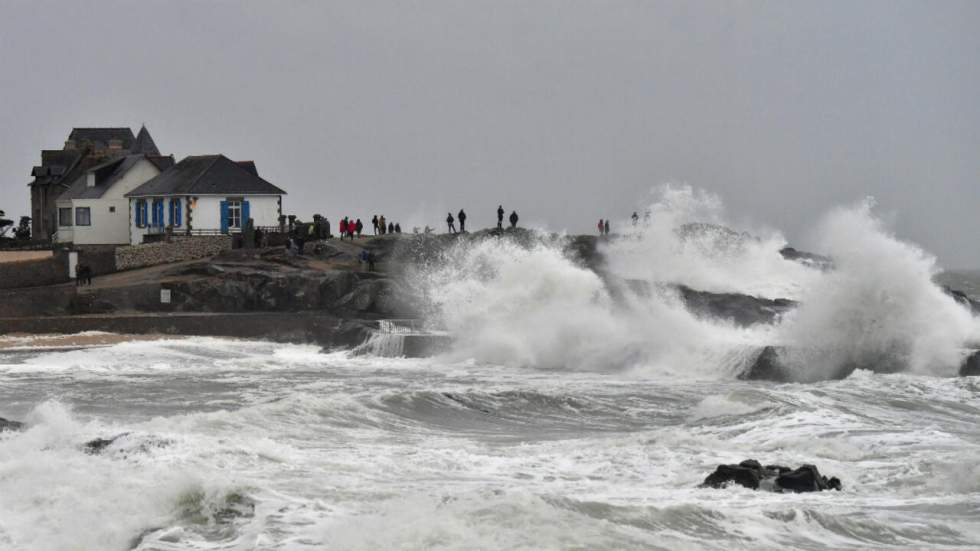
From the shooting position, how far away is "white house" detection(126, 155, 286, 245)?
130 ft

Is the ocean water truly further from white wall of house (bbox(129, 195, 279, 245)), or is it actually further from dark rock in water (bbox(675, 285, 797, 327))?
white wall of house (bbox(129, 195, 279, 245))

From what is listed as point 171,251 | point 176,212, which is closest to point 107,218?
point 176,212

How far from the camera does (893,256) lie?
2616cm

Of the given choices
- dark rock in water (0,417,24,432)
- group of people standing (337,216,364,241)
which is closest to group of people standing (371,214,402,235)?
group of people standing (337,216,364,241)

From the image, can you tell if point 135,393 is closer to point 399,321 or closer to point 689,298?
point 399,321

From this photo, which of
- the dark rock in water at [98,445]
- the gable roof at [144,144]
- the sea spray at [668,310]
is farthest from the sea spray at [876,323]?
the gable roof at [144,144]

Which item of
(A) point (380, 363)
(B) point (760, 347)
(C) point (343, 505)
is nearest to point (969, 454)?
(C) point (343, 505)

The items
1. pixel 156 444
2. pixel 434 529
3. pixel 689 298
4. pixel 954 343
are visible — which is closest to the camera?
pixel 434 529

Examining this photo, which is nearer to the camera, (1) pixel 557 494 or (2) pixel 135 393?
(1) pixel 557 494

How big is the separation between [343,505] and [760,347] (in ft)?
47.4

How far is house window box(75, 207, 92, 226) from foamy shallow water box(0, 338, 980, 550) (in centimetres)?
1982

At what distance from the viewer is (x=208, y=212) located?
130 ft

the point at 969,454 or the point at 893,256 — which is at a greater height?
the point at 893,256

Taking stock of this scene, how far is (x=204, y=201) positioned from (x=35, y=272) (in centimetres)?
772
